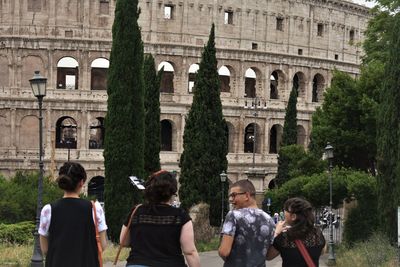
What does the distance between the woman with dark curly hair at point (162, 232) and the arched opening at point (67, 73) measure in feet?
162

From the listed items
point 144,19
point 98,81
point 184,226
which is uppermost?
point 144,19

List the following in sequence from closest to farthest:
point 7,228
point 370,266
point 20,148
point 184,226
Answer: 1. point 184,226
2. point 370,266
3. point 7,228
4. point 20,148

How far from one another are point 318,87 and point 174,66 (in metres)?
12.7

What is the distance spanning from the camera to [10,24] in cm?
5338

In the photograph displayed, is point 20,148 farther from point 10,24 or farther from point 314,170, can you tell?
point 314,170

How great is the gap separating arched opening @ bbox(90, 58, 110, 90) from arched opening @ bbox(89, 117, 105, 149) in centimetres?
229

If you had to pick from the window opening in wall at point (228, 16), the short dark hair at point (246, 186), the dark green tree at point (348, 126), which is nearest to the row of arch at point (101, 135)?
the window opening in wall at point (228, 16)

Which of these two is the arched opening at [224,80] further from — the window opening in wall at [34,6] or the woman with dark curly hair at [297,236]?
the woman with dark curly hair at [297,236]

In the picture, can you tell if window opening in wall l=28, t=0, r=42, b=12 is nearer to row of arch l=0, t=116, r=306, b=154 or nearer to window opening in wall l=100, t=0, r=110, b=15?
window opening in wall l=100, t=0, r=110, b=15

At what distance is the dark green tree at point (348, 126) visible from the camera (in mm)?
34094

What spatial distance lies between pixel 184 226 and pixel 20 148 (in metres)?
47.4

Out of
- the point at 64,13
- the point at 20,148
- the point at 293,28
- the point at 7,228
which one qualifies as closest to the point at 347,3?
the point at 293,28

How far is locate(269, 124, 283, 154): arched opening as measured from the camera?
198 ft

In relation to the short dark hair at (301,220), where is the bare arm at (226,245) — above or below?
below
